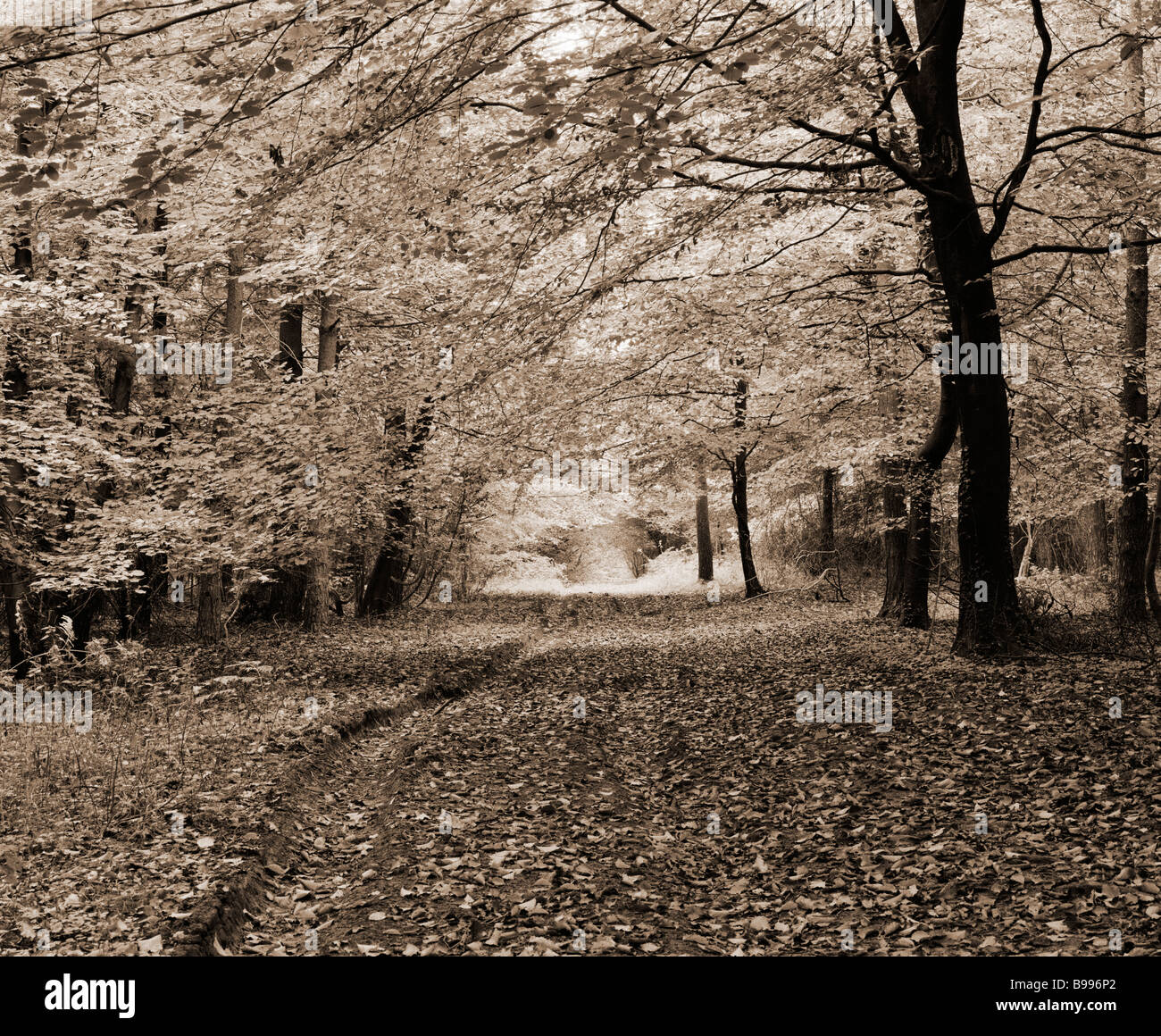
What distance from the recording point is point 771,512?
28.7 meters

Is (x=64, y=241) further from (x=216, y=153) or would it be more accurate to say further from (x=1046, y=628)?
(x=1046, y=628)

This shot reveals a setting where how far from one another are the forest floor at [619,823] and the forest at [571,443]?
0.04m

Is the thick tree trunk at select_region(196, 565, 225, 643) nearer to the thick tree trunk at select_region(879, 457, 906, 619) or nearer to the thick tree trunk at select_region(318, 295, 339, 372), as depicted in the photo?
the thick tree trunk at select_region(318, 295, 339, 372)

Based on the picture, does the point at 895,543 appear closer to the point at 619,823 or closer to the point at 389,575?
the point at 619,823

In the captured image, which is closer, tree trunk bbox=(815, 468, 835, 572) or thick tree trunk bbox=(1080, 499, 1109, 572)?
thick tree trunk bbox=(1080, 499, 1109, 572)

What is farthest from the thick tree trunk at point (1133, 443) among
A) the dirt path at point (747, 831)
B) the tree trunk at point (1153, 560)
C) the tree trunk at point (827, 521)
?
the tree trunk at point (827, 521)

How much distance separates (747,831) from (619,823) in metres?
0.95

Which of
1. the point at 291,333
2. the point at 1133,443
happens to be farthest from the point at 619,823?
the point at 291,333

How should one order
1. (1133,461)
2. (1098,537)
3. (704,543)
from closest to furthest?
(1133,461) < (1098,537) < (704,543)

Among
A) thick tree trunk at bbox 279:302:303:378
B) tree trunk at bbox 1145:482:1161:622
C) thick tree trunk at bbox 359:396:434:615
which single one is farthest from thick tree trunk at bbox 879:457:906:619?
thick tree trunk at bbox 279:302:303:378

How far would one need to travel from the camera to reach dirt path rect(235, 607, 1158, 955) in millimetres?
4699

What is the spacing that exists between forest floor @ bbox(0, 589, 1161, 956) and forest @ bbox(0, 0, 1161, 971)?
0.04 meters

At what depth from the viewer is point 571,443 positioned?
1399cm

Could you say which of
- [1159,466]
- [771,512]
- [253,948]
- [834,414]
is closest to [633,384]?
[834,414]
